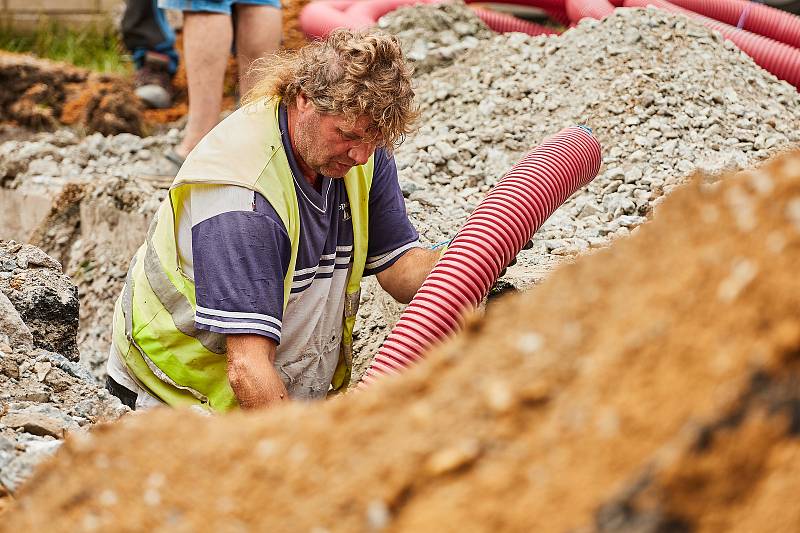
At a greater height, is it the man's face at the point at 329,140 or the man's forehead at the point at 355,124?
the man's forehead at the point at 355,124

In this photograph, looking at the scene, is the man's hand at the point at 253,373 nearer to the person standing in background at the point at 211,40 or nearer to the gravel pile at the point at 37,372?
the gravel pile at the point at 37,372

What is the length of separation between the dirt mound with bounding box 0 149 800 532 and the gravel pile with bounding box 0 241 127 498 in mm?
654

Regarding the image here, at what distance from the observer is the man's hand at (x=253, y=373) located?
2305mm

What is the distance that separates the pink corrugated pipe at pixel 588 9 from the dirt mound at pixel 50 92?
9.44ft

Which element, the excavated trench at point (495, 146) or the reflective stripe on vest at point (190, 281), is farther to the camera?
the excavated trench at point (495, 146)

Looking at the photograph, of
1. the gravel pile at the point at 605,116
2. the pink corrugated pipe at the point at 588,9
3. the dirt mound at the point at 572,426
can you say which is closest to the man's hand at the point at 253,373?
the dirt mound at the point at 572,426

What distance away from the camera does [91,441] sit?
1157mm

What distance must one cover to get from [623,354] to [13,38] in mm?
8823

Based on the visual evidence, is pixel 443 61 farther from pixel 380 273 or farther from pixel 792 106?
pixel 380 273

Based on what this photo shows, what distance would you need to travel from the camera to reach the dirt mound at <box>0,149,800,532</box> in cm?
89

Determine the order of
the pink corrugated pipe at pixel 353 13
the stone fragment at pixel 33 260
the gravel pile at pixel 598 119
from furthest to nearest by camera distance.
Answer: the pink corrugated pipe at pixel 353 13
the gravel pile at pixel 598 119
the stone fragment at pixel 33 260

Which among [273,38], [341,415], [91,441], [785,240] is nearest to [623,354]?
[785,240]

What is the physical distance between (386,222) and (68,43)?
22.0ft

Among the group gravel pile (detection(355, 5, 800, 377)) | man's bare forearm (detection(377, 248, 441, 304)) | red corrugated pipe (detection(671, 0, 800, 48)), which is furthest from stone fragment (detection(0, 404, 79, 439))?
red corrugated pipe (detection(671, 0, 800, 48))
